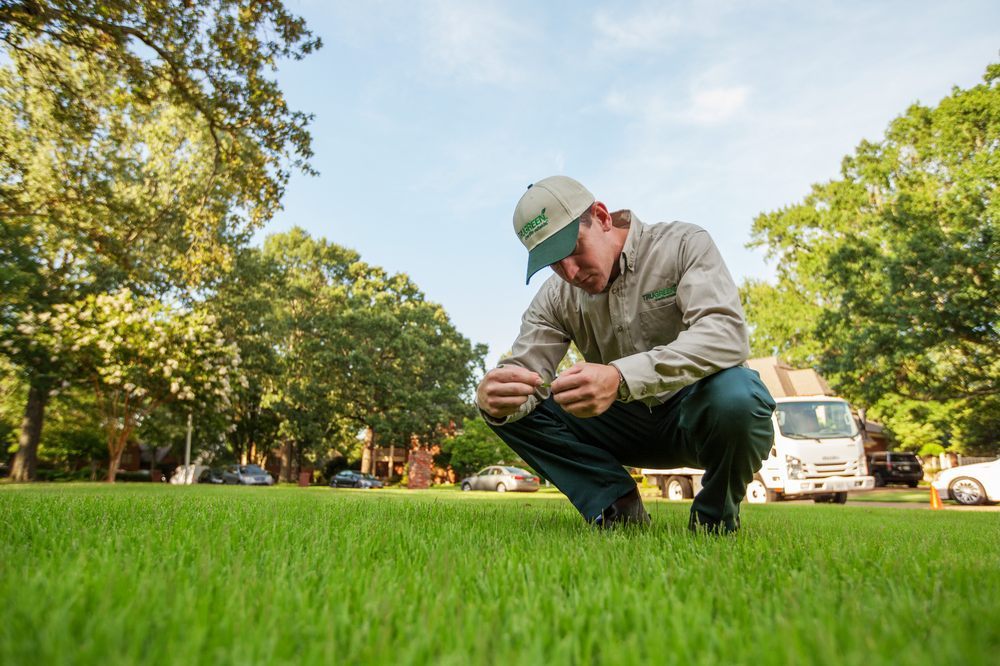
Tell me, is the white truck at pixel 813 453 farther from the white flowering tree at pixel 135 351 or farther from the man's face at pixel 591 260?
the white flowering tree at pixel 135 351

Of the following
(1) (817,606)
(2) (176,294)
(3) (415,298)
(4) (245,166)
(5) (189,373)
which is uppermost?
(3) (415,298)

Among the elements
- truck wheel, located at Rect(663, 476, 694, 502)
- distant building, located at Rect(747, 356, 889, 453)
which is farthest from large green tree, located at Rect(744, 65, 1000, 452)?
truck wheel, located at Rect(663, 476, 694, 502)

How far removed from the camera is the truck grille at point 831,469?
13.7 metres

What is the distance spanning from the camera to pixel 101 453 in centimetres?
3834

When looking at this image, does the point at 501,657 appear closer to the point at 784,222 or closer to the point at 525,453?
the point at 525,453

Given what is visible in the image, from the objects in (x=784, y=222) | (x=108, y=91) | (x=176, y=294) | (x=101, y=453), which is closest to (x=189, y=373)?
(x=176, y=294)

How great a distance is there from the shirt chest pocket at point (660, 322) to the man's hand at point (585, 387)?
0.82 m

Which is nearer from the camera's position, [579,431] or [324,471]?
[579,431]

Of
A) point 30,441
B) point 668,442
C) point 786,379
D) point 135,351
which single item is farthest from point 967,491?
point 30,441

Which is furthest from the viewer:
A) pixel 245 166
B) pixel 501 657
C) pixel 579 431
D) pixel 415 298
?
pixel 415 298

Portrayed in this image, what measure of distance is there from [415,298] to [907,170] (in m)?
27.8

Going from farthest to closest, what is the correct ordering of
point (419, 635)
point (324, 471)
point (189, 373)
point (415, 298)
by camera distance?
point (324, 471) → point (415, 298) → point (189, 373) → point (419, 635)

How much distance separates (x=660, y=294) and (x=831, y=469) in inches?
513

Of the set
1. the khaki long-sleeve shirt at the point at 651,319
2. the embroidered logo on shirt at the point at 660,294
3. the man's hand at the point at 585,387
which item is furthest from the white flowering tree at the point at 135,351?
the man's hand at the point at 585,387
